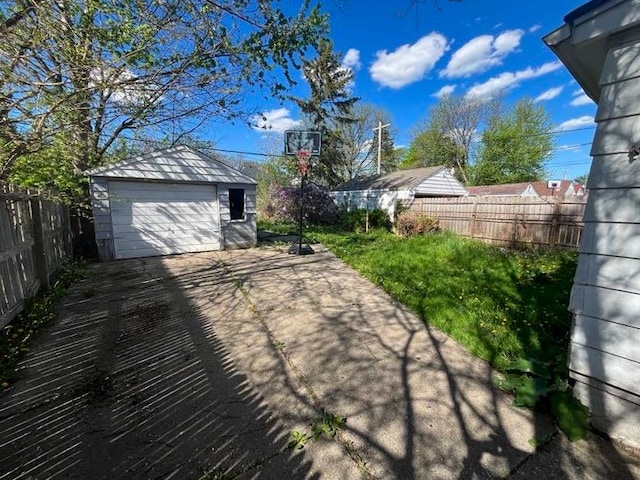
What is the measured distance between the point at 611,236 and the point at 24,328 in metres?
5.32

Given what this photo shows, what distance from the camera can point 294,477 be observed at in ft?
5.17

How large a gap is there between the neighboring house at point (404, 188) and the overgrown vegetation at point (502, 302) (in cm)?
663

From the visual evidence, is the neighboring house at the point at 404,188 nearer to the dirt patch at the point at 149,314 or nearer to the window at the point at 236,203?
the window at the point at 236,203

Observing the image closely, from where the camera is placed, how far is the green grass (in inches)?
116

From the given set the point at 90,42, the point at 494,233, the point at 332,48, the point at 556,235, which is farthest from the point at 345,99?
the point at 90,42

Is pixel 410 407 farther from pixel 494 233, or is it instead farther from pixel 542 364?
pixel 494 233

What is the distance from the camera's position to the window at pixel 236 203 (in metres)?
8.25

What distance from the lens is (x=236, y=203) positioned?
8.41 meters

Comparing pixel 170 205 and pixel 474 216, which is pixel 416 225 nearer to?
pixel 474 216

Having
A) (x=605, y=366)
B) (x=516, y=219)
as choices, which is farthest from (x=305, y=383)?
(x=516, y=219)

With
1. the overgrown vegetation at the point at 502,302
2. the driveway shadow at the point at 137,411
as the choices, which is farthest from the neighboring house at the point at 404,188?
the driveway shadow at the point at 137,411

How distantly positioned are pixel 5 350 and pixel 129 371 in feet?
4.43

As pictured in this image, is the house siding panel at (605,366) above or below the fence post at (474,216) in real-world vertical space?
below

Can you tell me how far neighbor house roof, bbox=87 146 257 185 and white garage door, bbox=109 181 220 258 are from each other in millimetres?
261
